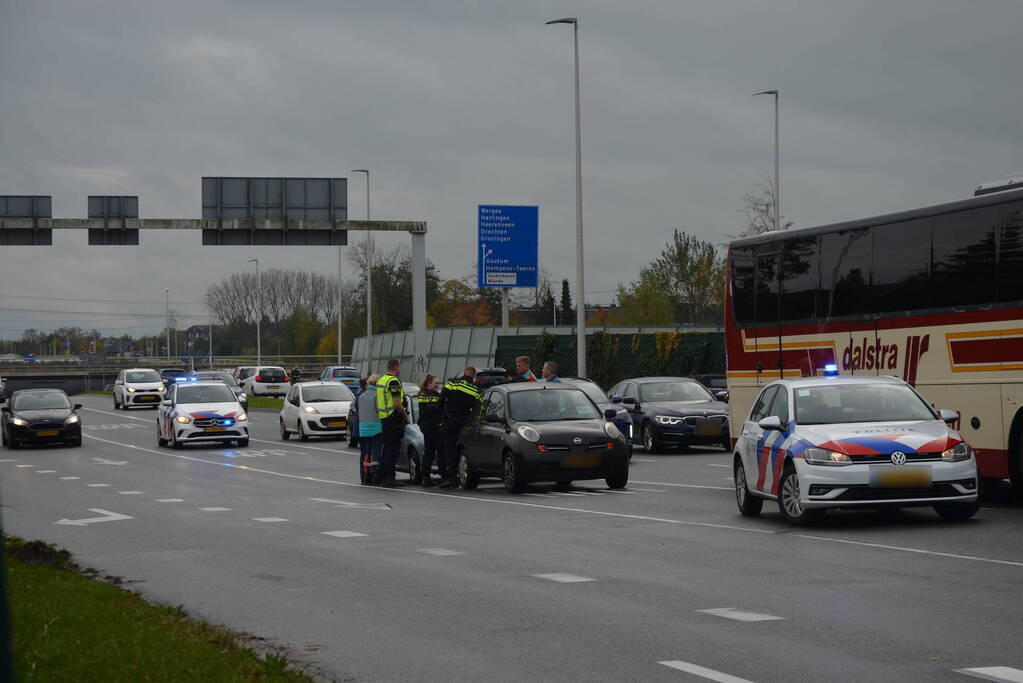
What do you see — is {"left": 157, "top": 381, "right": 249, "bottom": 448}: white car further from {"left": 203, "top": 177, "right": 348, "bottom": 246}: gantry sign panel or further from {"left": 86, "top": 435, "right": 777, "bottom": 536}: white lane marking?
{"left": 203, "top": 177, "right": 348, "bottom": 246}: gantry sign panel

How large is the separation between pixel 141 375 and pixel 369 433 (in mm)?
48466

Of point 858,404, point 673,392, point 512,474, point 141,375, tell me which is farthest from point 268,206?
point 858,404

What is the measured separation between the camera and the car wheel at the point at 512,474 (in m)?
20.1

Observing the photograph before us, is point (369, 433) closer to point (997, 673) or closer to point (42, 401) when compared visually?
point (997, 673)

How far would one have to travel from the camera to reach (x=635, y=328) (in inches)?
2413

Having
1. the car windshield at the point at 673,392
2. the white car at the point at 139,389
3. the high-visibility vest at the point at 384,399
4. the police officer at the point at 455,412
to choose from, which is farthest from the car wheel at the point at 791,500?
the white car at the point at 139,389

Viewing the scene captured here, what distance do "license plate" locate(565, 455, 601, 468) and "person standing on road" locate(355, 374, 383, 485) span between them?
3.89m

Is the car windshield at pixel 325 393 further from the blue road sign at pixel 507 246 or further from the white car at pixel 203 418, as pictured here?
the blue road sign at pixel 507 246

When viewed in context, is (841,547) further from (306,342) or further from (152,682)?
(306,342)

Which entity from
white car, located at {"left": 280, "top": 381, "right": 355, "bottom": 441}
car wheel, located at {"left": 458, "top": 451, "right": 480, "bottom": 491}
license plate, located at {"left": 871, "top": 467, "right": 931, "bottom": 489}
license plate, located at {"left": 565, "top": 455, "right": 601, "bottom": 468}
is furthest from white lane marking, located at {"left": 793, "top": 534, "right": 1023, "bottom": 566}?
white car, located at {"left": 280, "top": 381, "right": 355, "bottom": 441}

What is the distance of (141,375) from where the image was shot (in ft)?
226

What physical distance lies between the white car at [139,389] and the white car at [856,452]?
5518 cm

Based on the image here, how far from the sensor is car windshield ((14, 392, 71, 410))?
38688 millimetres

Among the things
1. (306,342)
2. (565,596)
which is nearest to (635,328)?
(565,596)
